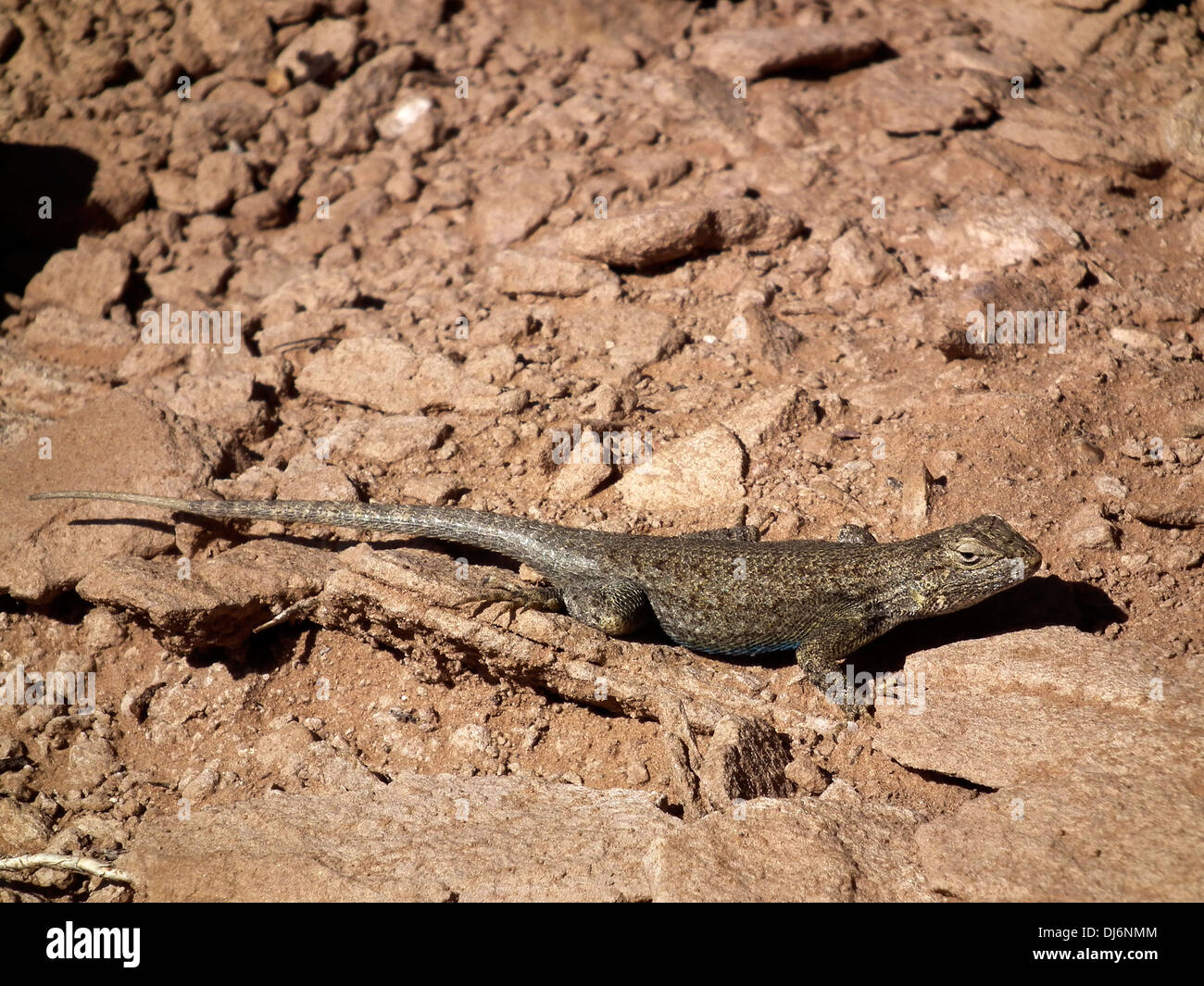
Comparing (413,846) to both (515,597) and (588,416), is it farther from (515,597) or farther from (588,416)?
(588,416)

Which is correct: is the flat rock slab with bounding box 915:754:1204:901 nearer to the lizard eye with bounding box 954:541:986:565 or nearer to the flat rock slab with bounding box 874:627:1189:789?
the flat rock slab with bounding box 874:627:1189:789

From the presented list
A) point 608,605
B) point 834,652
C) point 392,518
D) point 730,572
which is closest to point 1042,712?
point 834,652

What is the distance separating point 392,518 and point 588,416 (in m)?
1.71

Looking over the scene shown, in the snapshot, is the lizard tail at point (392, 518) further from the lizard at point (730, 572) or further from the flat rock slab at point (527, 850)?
the flat rock slab at point (527, 850)

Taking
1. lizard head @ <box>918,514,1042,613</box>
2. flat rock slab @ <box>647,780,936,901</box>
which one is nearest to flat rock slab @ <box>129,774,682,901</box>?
flat rock slab @ <box>647,780,936,901</box>

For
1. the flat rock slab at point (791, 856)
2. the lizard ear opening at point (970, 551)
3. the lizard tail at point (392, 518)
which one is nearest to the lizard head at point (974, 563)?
the lizard ear opening at point (970, 551)

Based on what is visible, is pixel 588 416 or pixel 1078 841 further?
pixel 588 416

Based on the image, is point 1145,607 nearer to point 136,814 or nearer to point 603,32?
point 136,814

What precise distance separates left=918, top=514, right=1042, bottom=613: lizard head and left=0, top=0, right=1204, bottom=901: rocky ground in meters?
0.36

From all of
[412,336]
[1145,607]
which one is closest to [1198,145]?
[1145,607]

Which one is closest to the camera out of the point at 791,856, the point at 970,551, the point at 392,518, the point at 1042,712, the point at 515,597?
the point at 791,856

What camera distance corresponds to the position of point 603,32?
10.5 metres

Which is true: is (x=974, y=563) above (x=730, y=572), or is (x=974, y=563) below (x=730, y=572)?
above

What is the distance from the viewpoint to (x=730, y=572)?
5.69 meters
